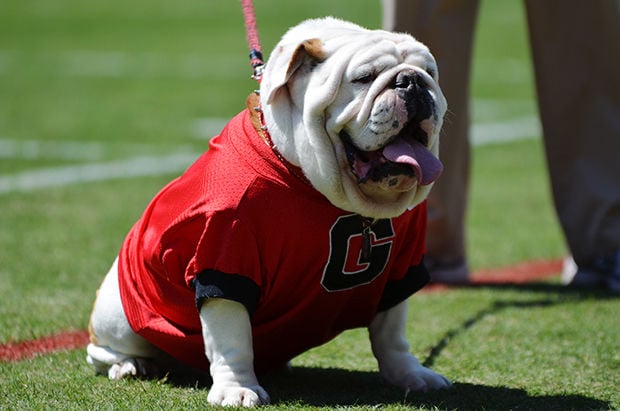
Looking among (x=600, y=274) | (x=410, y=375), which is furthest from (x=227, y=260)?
(x=600, y=274)

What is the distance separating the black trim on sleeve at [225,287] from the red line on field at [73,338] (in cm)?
112

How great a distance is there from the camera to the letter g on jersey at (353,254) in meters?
3.67

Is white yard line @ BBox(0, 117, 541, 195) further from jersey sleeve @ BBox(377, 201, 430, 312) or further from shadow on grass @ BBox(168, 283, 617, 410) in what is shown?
jersey sleeve @ BBox(377, 201, 430, 312)

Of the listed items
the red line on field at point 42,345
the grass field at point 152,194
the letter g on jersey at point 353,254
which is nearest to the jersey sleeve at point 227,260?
the letter g on jersey at point 353,254

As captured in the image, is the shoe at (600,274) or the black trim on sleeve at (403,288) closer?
the black trim on sleeve at (403,288)

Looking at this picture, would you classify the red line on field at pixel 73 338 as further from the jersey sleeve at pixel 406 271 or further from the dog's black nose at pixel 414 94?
the dog's black nose at pixel 414 94

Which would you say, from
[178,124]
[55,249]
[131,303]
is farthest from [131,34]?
[131,303]

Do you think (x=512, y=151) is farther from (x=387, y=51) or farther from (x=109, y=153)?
(x=387, y=51)

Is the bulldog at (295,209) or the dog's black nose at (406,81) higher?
the dog's black nose at (406,81)

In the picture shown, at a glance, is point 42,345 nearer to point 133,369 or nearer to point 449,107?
point 133,369

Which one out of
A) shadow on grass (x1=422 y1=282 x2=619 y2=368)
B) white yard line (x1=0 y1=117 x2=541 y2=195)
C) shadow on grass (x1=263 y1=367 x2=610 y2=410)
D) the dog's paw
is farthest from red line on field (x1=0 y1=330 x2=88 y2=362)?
white yard line (x1=0 y1=117 x2=541 y2=195)

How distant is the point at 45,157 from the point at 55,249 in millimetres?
2880

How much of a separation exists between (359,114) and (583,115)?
259 centimetres

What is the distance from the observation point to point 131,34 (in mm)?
18312
